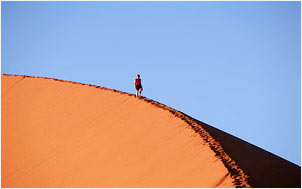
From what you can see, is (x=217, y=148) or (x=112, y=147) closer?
(x=217, y=148)

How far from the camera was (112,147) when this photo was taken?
14.2m

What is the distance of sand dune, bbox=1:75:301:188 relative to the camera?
12.5 meters

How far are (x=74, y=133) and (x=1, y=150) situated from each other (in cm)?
226

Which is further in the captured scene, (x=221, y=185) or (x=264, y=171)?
(x=264, y=171)

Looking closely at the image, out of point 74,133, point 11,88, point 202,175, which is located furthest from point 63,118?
point 202,175

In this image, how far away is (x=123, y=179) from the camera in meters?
12.7

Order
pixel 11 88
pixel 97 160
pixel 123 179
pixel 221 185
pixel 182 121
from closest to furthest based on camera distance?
1. pixel 221 185
2. pixel 123 179
3. pixel 97 160
4. pixel 182 121
5. pixel 11 88

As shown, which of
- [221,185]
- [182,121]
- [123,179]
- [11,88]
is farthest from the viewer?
[11,88]

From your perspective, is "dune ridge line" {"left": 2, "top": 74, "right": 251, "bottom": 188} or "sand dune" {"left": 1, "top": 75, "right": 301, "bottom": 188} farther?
"sand dune" {"left": 1, "top": 75, "right": 301, "bottom": 188}

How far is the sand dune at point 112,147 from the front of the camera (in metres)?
12.5

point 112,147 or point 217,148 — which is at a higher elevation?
point 112,147

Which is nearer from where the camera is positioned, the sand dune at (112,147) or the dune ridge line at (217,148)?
the dune ridge line at (217,148)

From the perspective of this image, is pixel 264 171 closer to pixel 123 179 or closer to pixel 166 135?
pixel 166 135

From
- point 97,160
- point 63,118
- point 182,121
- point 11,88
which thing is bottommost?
point 97,160
